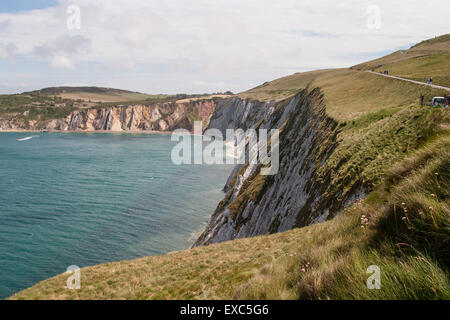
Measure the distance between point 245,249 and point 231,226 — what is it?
2338 cm

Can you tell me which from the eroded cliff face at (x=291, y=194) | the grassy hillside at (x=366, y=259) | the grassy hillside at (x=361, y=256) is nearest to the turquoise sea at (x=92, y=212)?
the eroded cliff face at (x=291, y=194)

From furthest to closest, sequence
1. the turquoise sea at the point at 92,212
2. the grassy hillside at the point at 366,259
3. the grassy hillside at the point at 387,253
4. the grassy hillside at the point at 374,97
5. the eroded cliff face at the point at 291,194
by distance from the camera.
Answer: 1. the turquoise sea at the point at 92,212
2. the grassy hillside at the point at 374,97
3. the eroded cliff face at the point at 291,194
4. the grassy hillside at the point at 366,259
5. the grassy hillside at the point at 387,253

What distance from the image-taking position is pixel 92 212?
56188mm

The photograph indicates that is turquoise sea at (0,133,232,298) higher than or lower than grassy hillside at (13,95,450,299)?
lower

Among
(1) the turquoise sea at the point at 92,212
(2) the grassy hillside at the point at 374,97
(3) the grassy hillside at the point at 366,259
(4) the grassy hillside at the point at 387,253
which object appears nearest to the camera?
(4) the grassy hillside at the point at 387,253

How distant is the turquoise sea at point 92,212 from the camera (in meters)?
40.1

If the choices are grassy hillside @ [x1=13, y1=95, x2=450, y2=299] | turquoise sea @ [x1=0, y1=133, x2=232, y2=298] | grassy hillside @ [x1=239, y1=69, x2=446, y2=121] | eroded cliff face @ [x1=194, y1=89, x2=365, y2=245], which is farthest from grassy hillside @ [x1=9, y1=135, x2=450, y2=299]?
turquoise sea @ [x1=0, y1=133, x2=232, y2=298]

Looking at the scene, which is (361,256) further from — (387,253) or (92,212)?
(92,212)

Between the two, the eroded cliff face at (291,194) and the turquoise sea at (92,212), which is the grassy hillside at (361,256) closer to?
the eroded cliff face at (291,194)

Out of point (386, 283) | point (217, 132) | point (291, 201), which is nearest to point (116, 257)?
point (291, 201)

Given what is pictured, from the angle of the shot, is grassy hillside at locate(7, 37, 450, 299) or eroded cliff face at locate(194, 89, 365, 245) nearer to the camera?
grassy hillside at locate(7, 37, 450, 299)

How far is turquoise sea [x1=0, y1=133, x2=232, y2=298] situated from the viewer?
131 feet

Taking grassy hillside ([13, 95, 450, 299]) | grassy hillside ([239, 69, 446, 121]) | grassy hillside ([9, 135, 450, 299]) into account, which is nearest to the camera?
grassy hillside ([9, 135, 450, 299])

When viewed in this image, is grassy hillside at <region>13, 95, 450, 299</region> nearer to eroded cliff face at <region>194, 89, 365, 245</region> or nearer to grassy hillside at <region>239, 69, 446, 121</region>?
eroded cliff face at <region>194, 89, 365, 245</region>
